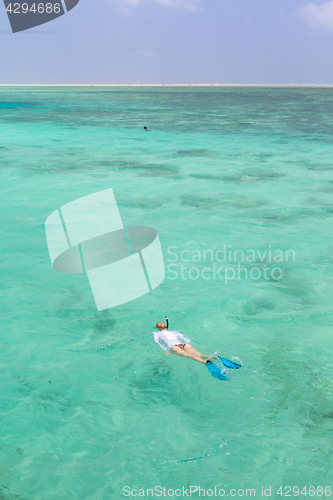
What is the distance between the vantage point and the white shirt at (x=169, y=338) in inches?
346

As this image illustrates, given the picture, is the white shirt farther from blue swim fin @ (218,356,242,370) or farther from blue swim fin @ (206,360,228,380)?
blue swim fin @ (218,356,242,370)

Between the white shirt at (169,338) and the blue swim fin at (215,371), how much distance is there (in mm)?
967

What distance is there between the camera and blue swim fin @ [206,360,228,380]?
25.8ft

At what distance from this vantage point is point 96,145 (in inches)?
1335

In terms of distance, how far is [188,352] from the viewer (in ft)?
27.5

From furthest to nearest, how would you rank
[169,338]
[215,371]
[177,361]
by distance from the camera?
[169,338] < [177,361] < [215,371]

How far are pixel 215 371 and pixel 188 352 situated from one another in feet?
2.32

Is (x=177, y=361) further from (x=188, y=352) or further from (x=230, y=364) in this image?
(x=230, y=364)

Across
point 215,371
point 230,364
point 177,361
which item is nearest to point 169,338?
point 177,361

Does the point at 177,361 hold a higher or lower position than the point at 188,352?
lower

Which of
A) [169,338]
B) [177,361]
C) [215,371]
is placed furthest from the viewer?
[169,338]

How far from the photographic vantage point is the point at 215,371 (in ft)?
26.1

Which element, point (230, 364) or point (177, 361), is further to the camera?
point (177, 361)

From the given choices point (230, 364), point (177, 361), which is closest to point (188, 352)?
point (177, 361)
